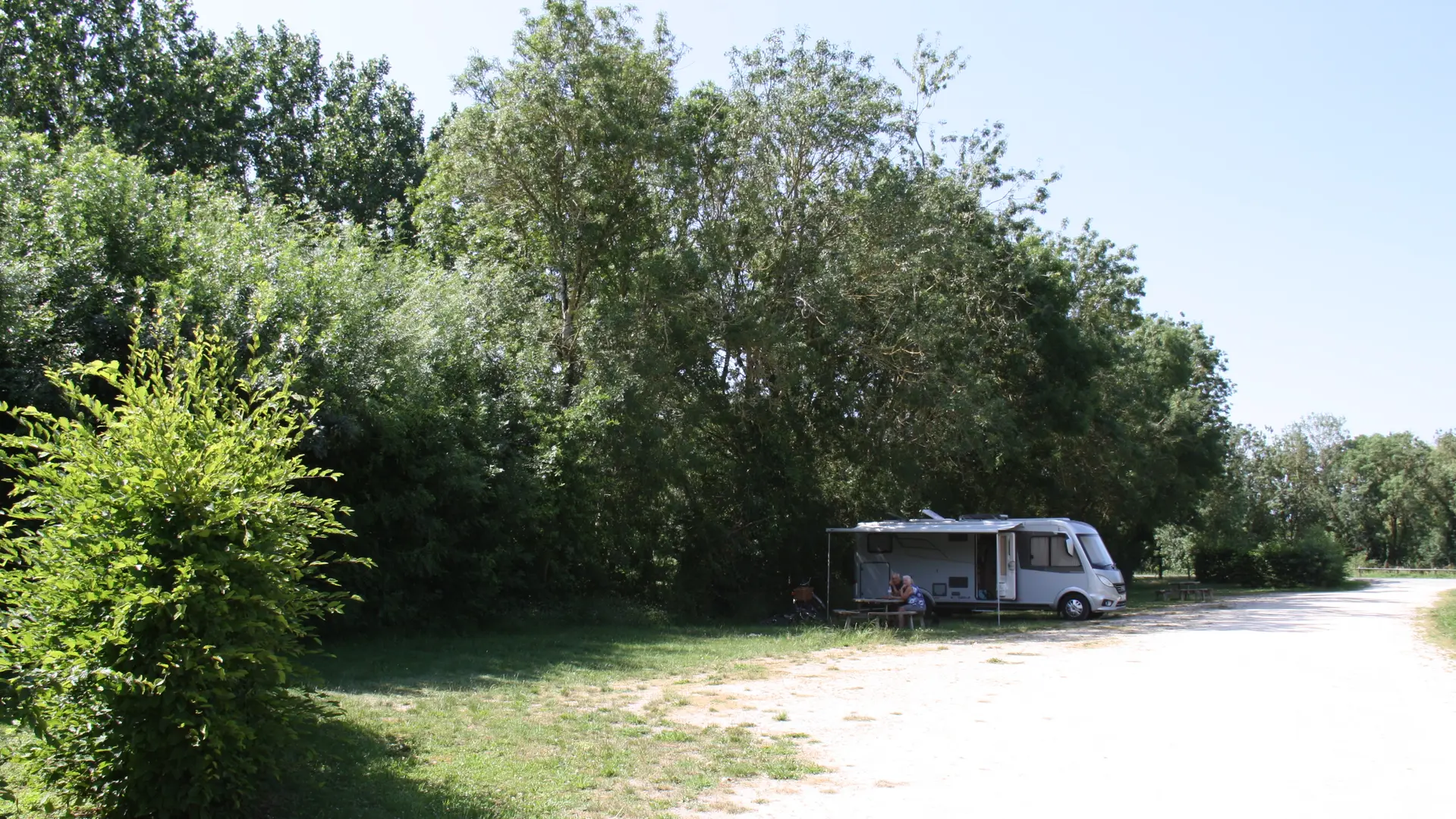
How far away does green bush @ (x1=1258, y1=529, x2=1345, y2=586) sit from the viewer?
1628 inches

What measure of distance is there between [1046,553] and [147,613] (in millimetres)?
19493

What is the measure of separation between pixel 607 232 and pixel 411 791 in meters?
16.1

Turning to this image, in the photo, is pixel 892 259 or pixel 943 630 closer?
pixel 943 630

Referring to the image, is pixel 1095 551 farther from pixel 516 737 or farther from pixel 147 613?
pixel 147 613

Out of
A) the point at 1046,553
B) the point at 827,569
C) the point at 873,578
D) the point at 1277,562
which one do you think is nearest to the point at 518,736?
the point at 827,569

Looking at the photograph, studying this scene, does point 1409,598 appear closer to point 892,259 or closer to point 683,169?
point 892,259

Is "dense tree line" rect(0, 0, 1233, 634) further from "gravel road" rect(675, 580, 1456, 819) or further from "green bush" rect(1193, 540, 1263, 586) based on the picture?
→ "green bush" rect(1193, 540, 1263, 586)

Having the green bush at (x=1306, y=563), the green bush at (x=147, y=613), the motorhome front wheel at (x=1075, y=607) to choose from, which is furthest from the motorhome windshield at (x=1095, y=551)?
the green bush at (x=1306, y=563)

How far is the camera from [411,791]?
6297 mm

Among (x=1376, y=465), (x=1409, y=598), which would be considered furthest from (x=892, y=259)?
(x=1376, y=465)

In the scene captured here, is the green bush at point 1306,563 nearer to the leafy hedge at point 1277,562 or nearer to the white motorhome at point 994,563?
the leafy hedge at point 1277,562

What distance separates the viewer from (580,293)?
854 inches

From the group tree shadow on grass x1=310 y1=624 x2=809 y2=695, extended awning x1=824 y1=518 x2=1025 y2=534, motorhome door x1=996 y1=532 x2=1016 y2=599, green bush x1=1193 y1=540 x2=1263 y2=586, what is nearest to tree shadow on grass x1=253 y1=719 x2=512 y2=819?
tree shadow on grass x1=310 y1=624 x2=809 y2=695

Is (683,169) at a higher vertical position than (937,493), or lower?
higher
